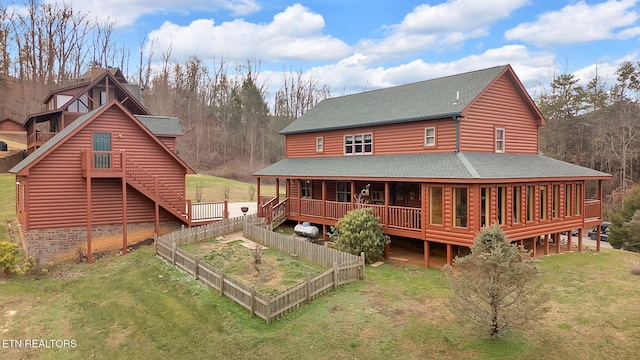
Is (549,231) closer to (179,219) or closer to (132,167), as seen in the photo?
(179,219)

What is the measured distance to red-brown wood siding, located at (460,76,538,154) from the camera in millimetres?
18000

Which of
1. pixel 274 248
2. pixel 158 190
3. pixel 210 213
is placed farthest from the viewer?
pixel 210 213

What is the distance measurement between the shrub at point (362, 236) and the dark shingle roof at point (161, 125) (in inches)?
567

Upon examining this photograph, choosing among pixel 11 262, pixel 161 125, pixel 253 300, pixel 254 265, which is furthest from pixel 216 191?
pixel 253 300

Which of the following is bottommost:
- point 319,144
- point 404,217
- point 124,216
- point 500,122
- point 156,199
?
point 124,216

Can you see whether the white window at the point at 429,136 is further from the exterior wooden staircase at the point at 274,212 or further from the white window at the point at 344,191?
the exterior wooden staircase at the point at 274,212

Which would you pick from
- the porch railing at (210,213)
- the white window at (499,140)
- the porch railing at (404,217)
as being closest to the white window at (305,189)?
the porch railing at (210,213)

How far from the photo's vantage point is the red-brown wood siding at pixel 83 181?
18.2 metres

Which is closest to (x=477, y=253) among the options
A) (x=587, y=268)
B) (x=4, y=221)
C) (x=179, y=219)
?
(x=587, y=268)

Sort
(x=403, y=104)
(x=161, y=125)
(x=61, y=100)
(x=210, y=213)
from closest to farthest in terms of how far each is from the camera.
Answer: (x=403, y=104)
(x=210, y=213)
(x=161, y=125)
(x=61, y=100)

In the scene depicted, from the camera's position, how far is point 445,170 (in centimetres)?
1575

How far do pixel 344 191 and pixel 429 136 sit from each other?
640cm

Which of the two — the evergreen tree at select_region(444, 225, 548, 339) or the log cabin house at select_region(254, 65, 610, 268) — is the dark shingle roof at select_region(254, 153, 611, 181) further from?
the evergreen tree at select_region(444, 225, 548, 339)

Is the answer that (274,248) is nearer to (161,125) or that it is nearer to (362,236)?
(362,236)
